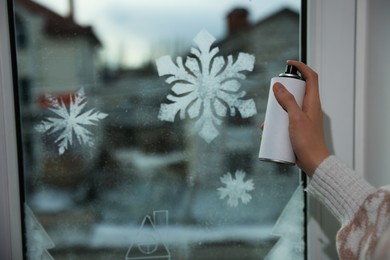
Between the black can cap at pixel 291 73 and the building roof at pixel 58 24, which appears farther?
the building roof at pixel 58 24

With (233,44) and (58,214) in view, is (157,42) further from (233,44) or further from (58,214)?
(58,214)

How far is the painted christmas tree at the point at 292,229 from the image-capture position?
1005 mm

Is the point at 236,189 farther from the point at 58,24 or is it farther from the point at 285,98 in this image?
the point at 58,24

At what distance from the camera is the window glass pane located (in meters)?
0.96

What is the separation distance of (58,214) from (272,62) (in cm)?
62

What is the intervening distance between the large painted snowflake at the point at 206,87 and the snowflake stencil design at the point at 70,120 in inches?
6.6

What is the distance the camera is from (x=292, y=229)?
39.6 inches

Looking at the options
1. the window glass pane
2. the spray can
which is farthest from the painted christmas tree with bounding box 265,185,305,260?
the spray can

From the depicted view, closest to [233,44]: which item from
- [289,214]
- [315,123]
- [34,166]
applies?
[315,123]

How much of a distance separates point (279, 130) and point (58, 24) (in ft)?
1.84

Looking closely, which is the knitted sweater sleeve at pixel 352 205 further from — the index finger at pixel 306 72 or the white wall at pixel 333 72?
the white wall at pixel 333 72

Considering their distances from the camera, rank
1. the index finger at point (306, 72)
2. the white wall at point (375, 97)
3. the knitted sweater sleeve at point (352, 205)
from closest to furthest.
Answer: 1. the knitted sweater sleeve at point (352, 205)
2. the index finger at point (306, 72)
3. the white wall at point (375, 97)

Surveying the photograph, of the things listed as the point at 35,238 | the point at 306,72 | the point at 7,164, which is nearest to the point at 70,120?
the point at 7,164

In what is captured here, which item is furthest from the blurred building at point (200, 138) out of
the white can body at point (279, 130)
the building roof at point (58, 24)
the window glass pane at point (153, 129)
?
the white can body at point (279, 130)
